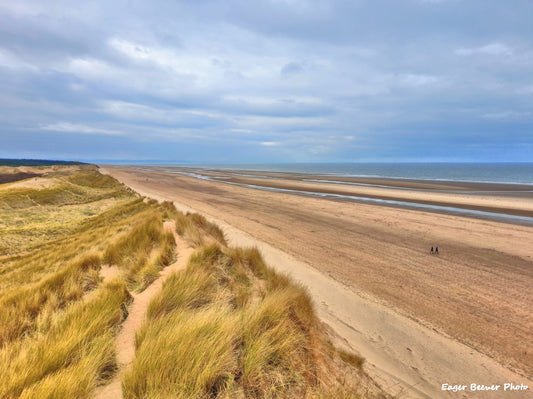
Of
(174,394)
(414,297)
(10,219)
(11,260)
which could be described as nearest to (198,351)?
(174,394)

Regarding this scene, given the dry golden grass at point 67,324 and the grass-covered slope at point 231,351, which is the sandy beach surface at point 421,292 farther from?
the dry golden grass at point 67,324

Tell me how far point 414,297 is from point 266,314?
18.1 feet

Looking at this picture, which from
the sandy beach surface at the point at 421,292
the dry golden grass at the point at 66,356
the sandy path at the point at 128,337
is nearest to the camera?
the dry golden grass at the point at 66,356

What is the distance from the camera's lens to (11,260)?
458 inches

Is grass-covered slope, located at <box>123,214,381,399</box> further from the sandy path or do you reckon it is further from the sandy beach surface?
the sandy beach surface

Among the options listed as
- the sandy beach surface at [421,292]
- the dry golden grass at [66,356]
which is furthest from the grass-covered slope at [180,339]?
the sandy beach surface at [421,292]

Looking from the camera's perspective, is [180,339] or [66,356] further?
[180,339]

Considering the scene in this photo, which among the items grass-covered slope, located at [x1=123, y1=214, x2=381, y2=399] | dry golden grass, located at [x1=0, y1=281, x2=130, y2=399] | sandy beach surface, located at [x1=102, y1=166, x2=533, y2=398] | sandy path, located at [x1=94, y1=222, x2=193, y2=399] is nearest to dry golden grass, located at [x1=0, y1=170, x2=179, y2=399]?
dry golden grass, located at [x1=0, y1=281, x2=130, y2=399]

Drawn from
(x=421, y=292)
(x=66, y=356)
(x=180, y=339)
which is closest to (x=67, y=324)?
(x=66, y=356)

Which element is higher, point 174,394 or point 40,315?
point 174,394

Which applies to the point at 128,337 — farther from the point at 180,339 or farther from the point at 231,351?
the point at 231,351

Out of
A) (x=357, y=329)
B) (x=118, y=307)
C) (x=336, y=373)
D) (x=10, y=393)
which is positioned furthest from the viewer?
(x=357, y=329)

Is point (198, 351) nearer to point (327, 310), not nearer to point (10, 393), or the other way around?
point (10, 393)

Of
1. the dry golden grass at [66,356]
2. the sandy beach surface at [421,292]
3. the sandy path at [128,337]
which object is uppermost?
the dry golden grass at [66,356]
